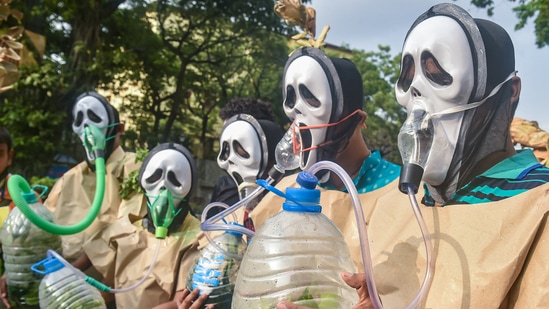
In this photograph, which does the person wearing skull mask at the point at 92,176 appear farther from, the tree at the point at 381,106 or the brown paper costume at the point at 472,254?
the tree at the point at 381,106

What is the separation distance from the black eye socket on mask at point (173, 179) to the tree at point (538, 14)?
5536 mm

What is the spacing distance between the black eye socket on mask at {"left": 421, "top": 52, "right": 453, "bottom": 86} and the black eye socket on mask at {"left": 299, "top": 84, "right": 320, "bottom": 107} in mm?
623

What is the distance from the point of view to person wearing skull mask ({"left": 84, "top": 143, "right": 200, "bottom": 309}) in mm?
2502

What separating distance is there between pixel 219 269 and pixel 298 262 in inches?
26.7

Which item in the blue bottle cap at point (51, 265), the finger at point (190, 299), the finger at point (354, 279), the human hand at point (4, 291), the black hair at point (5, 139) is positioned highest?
the black hair at point (5, 139)

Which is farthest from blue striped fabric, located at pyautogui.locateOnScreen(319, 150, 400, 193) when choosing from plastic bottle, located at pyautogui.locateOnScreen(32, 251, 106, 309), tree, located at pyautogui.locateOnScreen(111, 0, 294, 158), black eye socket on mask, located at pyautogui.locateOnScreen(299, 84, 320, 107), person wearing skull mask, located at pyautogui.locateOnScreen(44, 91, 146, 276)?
tree, located at pyautogui.locateOnScreen(111, 0, 294, 158)

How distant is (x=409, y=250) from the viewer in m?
1.42

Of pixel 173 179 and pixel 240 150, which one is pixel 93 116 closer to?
pixel 173 179

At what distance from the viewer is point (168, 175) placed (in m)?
2.68

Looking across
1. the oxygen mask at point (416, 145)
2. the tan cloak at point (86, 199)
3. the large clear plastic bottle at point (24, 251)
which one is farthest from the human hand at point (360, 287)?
the tan cloak at point (86, 199)

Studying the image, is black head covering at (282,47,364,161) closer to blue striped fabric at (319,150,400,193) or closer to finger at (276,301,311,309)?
blue striped fabric at (319,150,400,193)

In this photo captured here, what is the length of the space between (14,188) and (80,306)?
71cm

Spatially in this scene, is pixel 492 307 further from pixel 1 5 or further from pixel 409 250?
pixel 1 5

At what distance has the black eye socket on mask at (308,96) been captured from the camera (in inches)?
77.4
